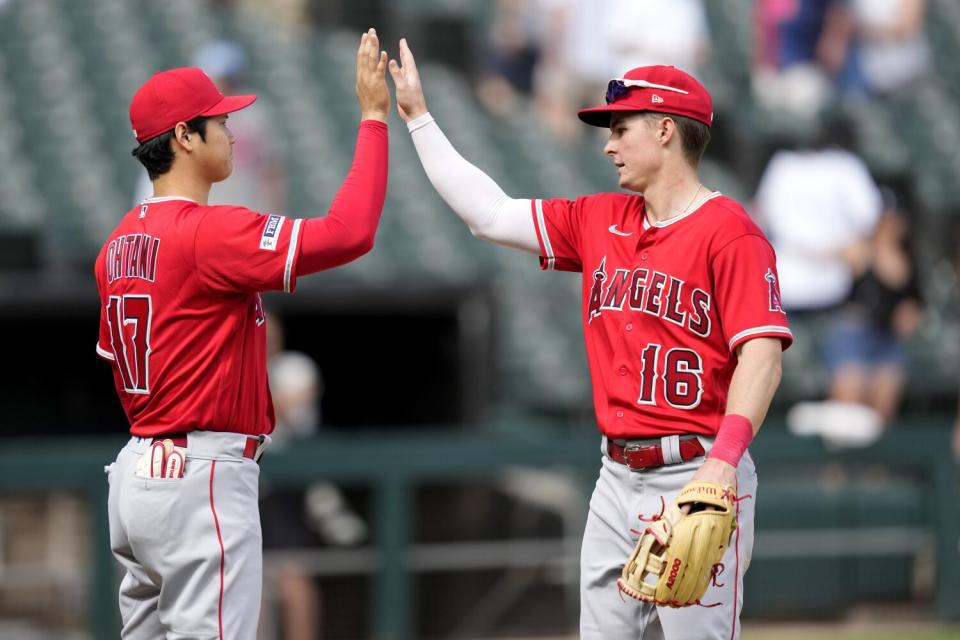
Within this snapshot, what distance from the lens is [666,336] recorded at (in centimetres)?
339

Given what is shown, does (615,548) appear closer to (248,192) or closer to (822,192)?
(248,192)

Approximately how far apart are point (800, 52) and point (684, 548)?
664 cm

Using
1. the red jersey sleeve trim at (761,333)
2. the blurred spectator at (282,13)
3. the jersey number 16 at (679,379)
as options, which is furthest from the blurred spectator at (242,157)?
the blurred spectator at (282,13)

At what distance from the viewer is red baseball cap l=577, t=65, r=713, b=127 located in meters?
3.41

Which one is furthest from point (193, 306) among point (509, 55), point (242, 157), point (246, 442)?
point (509, 55)

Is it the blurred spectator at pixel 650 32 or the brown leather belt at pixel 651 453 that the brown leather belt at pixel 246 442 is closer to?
the brown leather belt at pixel 651 453

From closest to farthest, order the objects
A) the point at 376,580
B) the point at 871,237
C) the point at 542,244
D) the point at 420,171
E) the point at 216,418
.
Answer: the point at 216,418 < the point at 542,244 < the point at 376,580 < the point at 871,237 < the point at 420,171

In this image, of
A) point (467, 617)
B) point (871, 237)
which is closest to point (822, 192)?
point (871, 237)

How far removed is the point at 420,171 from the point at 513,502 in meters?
3.22

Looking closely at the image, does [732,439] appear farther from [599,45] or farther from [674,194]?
→ [599,45]

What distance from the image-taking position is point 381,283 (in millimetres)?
7047

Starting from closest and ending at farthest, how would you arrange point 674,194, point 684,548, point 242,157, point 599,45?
point 684,548, point 674,194, point 242,157, point 599,45

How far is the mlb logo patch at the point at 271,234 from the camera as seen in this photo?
3.26 metres

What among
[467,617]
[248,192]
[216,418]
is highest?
[248,192]
